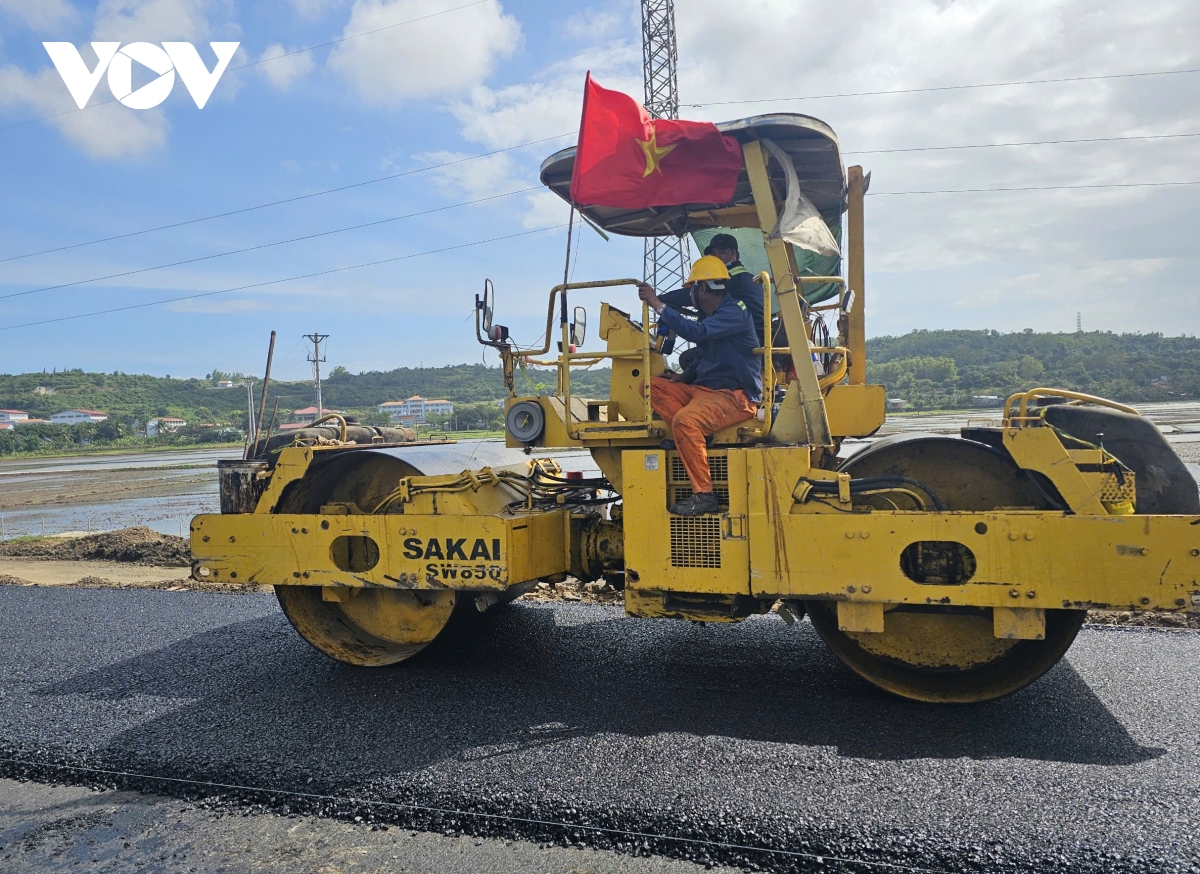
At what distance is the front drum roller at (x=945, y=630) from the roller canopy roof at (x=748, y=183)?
4.85 feet

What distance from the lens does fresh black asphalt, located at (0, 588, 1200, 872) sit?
9.01ft

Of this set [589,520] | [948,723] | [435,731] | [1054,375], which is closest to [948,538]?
[948,723]

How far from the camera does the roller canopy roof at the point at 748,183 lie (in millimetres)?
3822

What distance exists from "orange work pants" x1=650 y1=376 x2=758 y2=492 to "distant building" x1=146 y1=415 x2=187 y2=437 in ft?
254

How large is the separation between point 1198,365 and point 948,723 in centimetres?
7102

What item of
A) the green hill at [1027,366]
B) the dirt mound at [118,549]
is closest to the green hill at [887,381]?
the green hill at [1027,366]

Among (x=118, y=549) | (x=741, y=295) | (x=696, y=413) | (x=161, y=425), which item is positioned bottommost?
(x=118, y=549)

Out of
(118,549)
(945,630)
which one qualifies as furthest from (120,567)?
(945,630)

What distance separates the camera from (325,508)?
486 centimetres

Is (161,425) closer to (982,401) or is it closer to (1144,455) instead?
(982,401)

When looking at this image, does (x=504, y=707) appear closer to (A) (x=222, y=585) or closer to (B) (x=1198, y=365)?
(A) (x=222, y=585)

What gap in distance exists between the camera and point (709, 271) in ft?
13.0

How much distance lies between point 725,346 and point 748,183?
96 cm

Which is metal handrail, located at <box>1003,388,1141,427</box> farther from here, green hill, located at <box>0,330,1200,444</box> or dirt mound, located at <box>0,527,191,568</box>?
dirt mound, located at <box>0,527,191,568</box>
